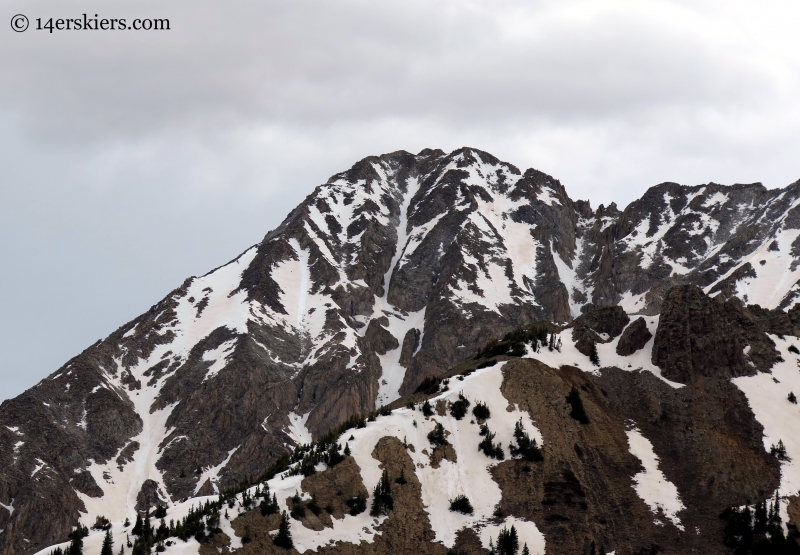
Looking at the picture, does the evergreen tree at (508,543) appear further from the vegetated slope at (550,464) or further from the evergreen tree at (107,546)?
the evergreen tree at (107,546)

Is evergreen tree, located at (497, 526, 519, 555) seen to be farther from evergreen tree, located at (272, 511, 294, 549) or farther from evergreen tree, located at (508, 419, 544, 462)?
evergreen tree, located at (272, 511, 294, 549)

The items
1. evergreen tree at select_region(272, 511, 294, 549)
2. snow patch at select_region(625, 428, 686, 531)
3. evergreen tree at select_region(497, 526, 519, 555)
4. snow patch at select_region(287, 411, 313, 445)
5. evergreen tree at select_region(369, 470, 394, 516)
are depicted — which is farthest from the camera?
snow patch at select_region(287, 411, 313, 445)

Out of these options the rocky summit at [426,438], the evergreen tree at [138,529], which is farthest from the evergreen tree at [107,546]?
the evergreen tree at [138,529]

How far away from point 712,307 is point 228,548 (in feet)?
181

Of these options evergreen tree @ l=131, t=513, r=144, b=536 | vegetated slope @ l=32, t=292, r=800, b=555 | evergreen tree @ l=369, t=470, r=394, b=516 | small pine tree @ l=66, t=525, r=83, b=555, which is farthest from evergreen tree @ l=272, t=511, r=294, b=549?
small pine tree @ l=66, t=525, r=83, b=555

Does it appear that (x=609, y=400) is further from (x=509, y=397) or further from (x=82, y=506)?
(x=82, y=506)

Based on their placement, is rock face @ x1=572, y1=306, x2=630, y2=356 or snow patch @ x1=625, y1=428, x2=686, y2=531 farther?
rock face @ x1=572, y1=306, x2=630, y2=356

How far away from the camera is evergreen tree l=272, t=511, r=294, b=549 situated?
49.6 m

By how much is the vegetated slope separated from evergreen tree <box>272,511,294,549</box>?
0.30 meters

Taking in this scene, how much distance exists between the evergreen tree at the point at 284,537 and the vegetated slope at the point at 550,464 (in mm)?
297

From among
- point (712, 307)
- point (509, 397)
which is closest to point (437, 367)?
point (712, 307)

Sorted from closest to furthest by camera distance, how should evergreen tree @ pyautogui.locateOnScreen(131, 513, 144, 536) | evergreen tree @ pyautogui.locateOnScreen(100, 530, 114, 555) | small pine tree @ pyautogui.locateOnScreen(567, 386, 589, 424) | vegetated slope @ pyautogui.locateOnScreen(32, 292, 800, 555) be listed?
evergreen tree @ pyautogui.locateOnScreen(100, 530, 114, 555) → evergreen tree @ pyautogui.locateOnScreen(131, 513, 144, 536) → vegetated slope @ pyautogui.locateOnScreen(32, 292, 800, 555) → small pine tree @ pyautogui.locateOnScreen(567, 386, 589, 424)

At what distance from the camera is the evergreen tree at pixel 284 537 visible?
163 ft

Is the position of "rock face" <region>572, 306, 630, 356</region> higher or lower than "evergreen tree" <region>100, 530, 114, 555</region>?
higher
